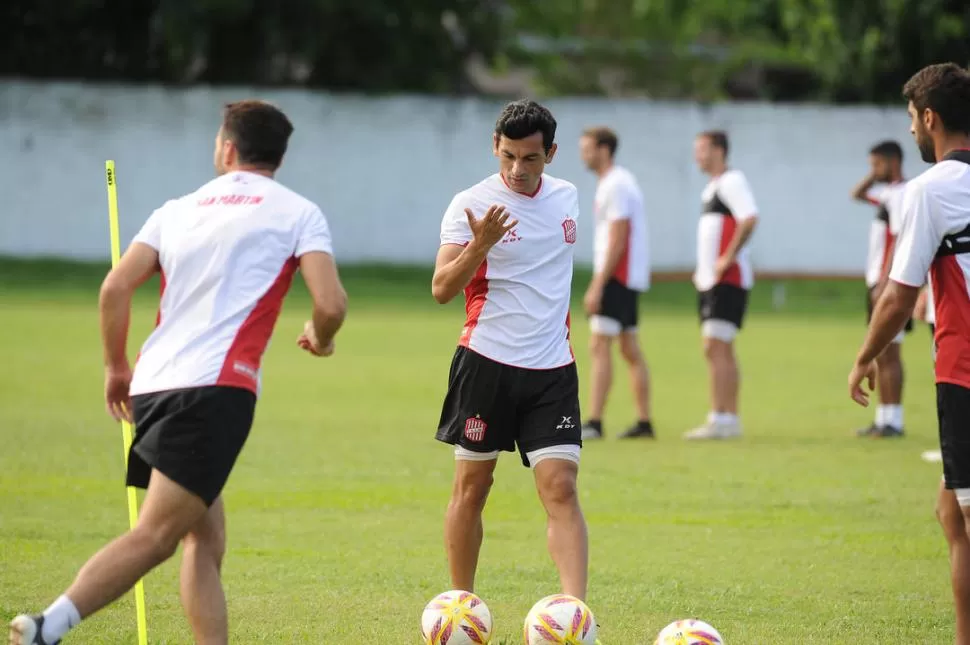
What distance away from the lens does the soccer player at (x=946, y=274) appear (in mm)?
5766

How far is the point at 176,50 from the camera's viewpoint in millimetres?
32094

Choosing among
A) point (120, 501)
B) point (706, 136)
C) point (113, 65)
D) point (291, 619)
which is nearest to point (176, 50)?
point (113, 65)

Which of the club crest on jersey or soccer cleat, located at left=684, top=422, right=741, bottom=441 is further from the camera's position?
soccer cleat, located at left=684, top=422, right=741, bottom=441

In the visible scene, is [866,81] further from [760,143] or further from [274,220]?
[274,220]

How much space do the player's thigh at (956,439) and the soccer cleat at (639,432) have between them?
7.15 meters

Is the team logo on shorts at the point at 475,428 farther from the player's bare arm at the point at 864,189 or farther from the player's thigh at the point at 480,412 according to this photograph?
the player's bare arm at the point at 864,189

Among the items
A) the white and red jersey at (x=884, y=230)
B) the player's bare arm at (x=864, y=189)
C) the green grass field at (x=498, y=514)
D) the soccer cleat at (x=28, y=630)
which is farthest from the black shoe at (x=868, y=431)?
the soccer cleat at (x=28, y=630)

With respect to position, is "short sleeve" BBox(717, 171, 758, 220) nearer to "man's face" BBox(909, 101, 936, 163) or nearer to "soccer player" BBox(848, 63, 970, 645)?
"man's face" BBox(909, 101, 936, 163)

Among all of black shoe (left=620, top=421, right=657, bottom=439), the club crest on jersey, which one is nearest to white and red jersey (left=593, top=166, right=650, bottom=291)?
black shoe (left=620, top=421, right=657, bottom=439)

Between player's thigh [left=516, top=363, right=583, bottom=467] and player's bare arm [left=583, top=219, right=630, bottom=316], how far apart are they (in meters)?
5.97

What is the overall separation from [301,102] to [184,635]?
86.0ft

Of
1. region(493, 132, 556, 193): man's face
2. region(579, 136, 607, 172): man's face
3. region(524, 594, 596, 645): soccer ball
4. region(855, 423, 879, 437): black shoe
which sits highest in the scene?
region(493, 132, 556, 193): man's face

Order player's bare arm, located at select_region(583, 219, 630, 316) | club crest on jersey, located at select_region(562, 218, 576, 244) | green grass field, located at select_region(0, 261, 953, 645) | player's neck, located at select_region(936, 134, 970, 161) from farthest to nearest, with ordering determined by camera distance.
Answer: player's bare arm, located at select_region(583, 219, 630, 316) < green grass field, located at select_region(0, 261, 953, 645) < club crest on jersey, located at select_region(562, 218, 576, 244) < player's neck, located at select_region(936, 134, 970, 161)

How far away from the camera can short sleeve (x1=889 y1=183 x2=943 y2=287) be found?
577cm
